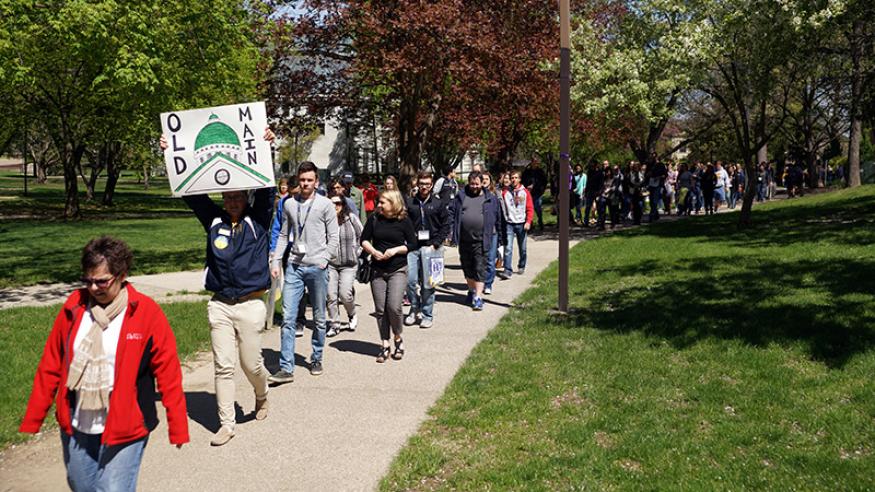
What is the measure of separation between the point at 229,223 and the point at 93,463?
2363 mm

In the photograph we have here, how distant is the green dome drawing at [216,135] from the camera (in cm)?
608

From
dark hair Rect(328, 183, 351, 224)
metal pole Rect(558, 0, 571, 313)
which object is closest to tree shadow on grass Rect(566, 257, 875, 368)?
metal pole Rect(558, 0, 571, 313)

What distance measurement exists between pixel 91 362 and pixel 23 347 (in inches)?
226

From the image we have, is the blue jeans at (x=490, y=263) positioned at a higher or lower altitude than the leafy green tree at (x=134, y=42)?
lower

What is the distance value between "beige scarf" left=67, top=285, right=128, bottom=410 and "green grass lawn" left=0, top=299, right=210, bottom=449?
9.39 ft

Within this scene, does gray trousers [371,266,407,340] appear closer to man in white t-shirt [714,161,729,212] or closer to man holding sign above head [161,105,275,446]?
man holding sign above head [161,105,275,446]

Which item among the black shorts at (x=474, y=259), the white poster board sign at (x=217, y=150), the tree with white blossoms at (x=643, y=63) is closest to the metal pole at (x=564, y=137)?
the black shorts at (x=474, y=259)

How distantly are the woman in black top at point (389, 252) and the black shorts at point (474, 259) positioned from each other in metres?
2.54

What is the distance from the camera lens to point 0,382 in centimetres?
720

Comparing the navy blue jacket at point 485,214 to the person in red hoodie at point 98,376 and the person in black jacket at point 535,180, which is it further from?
the person in black jacket at point 535,180

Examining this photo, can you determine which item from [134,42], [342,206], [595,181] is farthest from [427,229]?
[595,181]

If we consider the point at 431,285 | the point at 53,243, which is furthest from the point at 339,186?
the point at 53,243

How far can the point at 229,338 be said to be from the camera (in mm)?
5820

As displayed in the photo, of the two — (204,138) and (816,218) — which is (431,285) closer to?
(204,138)
